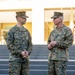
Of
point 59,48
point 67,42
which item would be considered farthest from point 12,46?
point 67,42

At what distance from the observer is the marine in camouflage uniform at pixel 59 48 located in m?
4.36

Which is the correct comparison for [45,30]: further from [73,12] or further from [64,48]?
[64,48]

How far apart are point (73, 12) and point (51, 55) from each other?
14.0 m

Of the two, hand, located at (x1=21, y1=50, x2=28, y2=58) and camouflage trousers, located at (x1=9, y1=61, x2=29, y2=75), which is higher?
hand, located at (x1=21, y1=50, x2=28, y2=58)

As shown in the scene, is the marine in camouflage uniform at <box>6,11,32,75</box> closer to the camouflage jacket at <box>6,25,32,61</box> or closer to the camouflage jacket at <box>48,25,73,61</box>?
the camouflage jacket at <box>6,25,32,61</box>

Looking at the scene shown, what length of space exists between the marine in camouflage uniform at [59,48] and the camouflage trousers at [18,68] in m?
0.38

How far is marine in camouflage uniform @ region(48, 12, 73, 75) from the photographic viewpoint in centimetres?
436

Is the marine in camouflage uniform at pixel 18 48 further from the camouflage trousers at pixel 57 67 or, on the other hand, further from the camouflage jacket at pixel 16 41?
the camouflage trousers at pixel 57 67

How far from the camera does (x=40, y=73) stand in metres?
6.93

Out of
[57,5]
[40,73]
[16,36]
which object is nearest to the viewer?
[16,36]

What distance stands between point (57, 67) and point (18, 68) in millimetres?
576

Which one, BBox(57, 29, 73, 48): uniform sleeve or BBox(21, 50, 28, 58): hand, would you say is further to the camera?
BBox(57, 29, 73, 48): uniform sleeve

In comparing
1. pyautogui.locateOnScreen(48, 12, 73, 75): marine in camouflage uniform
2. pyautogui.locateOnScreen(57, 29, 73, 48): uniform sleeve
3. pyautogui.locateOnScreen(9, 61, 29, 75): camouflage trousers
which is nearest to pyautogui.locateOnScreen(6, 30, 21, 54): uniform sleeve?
pyautogui.locateOnScreen(9, 61, 29, 75): camouflage trousers

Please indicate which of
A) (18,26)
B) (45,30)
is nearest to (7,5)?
(45,30)
